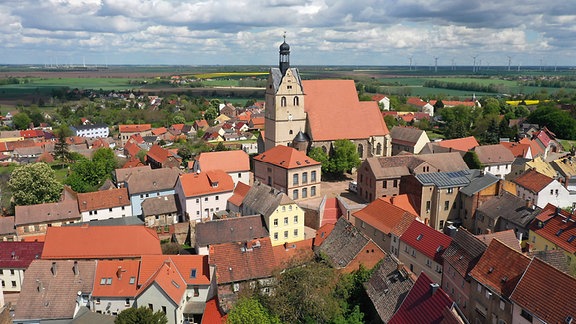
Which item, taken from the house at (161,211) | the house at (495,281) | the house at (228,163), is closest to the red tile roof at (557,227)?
the house at (495,281)

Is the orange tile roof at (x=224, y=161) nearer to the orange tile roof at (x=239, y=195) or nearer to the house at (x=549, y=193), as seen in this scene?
the orange tile roof at (x=239, y=195)

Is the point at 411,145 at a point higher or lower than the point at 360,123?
lower

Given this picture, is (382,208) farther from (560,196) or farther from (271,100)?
(271,100)

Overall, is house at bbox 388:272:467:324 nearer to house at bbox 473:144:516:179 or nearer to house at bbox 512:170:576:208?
house at bbox 512:170:576:208

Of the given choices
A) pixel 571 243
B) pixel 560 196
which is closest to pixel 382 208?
pixel 571 243

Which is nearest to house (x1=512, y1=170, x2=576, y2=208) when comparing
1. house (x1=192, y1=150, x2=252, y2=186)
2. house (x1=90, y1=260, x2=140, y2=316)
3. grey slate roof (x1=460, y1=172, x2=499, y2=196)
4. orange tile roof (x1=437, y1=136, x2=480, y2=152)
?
grey slate roof (x1=460, y1=172, x2=499, y2=196)

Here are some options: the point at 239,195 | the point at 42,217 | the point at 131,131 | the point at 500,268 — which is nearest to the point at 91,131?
the point at 131,131
